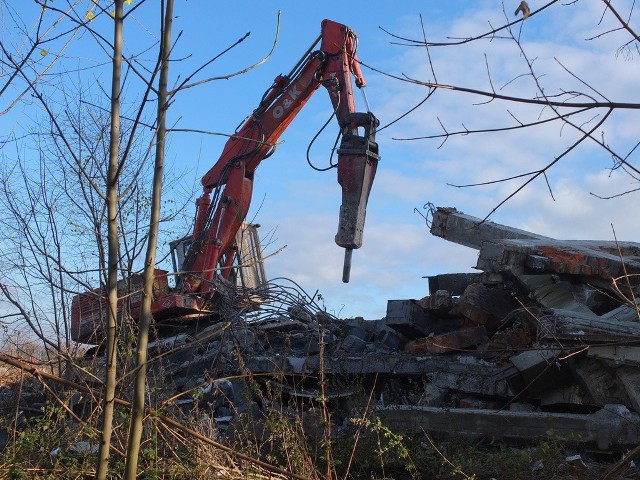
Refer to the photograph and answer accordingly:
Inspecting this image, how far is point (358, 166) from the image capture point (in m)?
10.4

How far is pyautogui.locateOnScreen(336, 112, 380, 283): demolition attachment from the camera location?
9.98 m

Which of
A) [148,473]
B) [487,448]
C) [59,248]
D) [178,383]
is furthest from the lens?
[178,383]

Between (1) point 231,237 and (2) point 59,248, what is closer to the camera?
(2) point 59,248

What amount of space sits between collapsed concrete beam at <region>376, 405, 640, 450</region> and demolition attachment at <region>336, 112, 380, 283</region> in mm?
2435

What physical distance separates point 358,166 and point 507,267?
2392mm

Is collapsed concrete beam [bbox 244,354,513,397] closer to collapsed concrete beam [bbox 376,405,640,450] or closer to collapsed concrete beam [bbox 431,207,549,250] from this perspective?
collapsed concrete beam [bbox 376,405,640,450]

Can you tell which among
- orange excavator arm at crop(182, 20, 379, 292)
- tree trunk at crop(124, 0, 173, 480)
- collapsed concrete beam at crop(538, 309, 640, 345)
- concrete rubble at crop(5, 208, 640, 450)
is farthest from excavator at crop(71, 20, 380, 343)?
tree trunk at crop(124, 0, 173, 480)

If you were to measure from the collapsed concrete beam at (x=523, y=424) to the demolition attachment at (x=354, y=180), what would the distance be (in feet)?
7.99

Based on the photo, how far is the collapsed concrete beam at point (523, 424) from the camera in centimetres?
695

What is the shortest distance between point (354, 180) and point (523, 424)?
3.97 meters

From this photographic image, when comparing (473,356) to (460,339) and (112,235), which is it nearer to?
(460,339)

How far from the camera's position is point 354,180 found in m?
10.3

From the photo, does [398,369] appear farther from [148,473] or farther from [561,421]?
[148,473]

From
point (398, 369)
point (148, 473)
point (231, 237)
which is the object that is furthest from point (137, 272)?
point (231, 237)
